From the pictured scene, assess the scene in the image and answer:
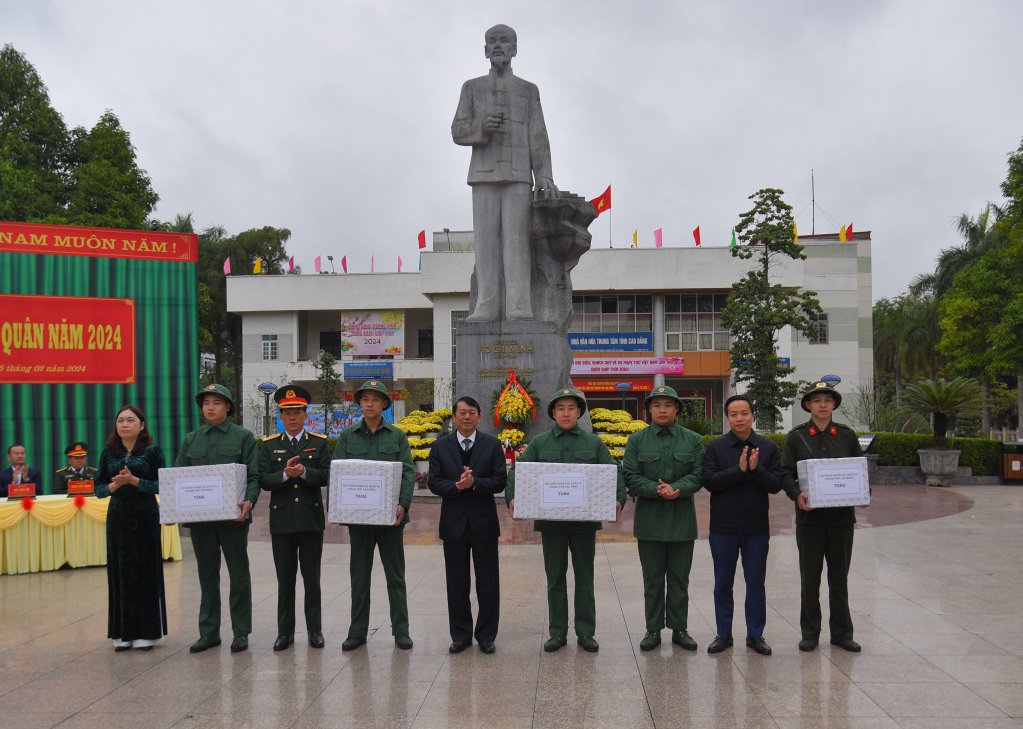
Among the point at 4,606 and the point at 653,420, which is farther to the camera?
the point at 4,606

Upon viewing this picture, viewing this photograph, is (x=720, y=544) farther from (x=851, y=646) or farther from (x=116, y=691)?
(x=116, y=691)

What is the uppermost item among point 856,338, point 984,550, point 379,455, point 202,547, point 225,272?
point 225,272

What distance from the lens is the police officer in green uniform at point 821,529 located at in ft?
16.0

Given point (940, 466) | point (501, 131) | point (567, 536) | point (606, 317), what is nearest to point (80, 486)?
point (567, 536)

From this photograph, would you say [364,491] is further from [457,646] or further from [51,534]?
[51,534]

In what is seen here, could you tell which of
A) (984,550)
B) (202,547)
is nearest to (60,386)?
(202,547)

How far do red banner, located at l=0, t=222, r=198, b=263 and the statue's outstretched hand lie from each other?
5.16 m

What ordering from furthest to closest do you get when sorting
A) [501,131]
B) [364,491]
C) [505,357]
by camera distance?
[501,131] < [505,357] < [364,491]

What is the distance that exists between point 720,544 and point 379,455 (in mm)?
2256

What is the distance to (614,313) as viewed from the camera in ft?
114

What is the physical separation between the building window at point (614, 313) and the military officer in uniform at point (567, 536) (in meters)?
29.6

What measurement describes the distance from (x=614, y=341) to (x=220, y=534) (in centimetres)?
2969

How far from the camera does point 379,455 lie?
5156mm

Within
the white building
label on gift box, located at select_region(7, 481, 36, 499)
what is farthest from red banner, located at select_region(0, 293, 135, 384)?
the white building
